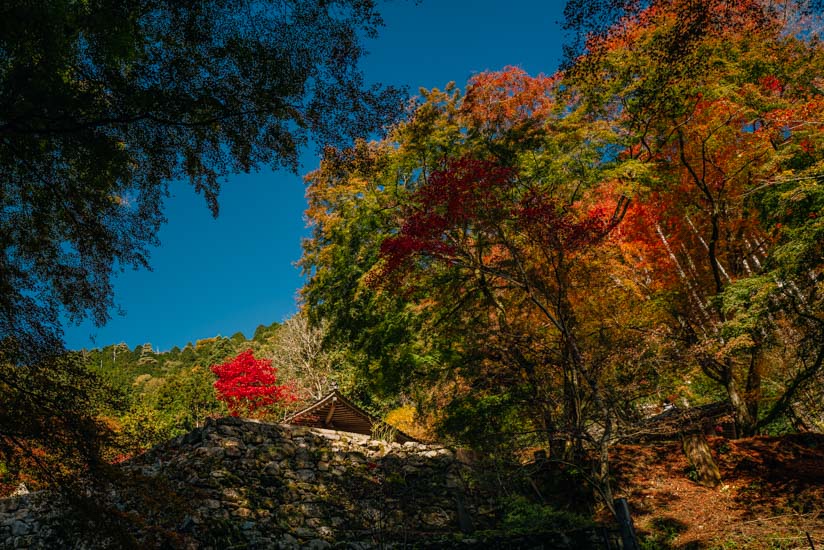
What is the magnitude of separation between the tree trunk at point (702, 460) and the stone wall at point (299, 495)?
13.7 ft

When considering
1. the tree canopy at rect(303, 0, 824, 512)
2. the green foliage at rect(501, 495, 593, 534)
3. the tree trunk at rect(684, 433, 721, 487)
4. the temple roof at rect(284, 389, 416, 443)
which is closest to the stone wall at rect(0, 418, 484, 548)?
the green foliage at rect(501, 495, 593, 534)

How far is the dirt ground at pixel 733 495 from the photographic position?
20.5 ft

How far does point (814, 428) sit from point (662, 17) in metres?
11.9

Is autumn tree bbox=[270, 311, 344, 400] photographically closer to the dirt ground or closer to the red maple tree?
the red maple tree

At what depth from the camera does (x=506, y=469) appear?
761 centimetres

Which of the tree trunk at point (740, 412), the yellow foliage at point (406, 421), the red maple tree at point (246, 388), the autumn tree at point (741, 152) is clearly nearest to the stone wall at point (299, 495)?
the yellow foliage at point (406, 421)

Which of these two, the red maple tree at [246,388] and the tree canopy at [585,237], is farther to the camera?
the red maple tree at [246,388]

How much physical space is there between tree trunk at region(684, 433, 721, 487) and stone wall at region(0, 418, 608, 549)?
4.16 m

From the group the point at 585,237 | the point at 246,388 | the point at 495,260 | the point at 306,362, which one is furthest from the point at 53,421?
the point at 306,362

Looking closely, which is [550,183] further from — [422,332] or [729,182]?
[729,182]

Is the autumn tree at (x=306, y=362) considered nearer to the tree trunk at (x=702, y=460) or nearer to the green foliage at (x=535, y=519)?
the green foliage at (x=535, y=519)

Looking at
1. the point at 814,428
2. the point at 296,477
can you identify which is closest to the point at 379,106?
the point at 296,477

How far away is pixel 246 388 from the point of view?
54.5ft

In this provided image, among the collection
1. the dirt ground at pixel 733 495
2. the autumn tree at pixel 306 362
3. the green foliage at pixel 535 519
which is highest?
the autumn tree at pixel 306 362
